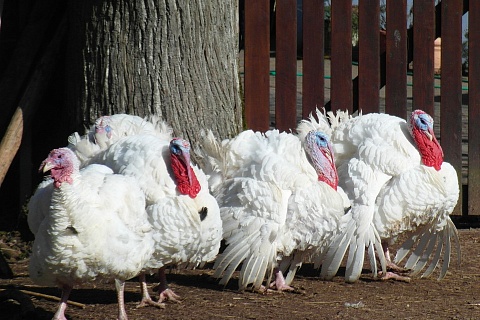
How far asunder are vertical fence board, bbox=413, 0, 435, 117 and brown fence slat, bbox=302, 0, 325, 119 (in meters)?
0.86

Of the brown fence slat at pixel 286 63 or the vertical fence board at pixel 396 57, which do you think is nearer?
the brown fence slat at pixel 286 63

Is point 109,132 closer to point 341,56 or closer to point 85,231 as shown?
point 85,231

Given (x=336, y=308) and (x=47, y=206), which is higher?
(x=47, y=206)

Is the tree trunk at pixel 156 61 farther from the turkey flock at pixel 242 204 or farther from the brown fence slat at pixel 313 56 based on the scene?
the brown fence slat at pixel 313 56

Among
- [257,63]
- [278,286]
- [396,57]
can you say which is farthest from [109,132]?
[396,57]

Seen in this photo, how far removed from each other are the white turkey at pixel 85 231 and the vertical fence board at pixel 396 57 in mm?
3142

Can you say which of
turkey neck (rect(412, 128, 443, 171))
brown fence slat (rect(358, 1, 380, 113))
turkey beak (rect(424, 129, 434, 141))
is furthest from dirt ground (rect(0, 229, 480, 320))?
brown fence slat (rect(358, 1, 380, 113))

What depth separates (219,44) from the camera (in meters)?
6.20

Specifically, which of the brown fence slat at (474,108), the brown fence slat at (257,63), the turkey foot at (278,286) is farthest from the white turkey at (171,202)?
the brown fence slat at (474,108)

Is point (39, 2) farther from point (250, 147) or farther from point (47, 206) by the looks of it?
point (47, 206)

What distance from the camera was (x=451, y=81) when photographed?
7.27m

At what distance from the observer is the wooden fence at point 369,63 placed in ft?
22.5

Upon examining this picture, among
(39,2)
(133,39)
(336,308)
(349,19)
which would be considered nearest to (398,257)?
(336,308)

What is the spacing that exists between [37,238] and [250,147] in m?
1.87
